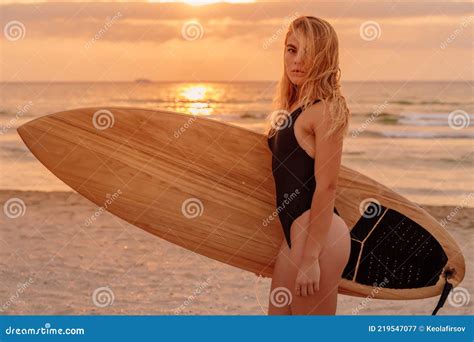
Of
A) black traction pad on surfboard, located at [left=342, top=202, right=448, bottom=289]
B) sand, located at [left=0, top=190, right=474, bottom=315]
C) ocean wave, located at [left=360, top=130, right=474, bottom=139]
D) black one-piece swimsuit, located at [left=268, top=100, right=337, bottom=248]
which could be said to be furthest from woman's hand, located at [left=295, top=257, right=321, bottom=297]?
ocean wave, located at [left=360, top=130, right=474, bottom=139]

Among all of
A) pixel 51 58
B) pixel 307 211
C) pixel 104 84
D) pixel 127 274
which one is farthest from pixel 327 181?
pixel 104 84

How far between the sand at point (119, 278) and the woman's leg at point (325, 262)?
2.00 metres

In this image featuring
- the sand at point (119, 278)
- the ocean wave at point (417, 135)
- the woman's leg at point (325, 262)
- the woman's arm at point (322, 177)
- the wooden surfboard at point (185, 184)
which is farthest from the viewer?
the ocean wave at point (417, 135)

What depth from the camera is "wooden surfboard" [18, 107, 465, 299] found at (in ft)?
10.9

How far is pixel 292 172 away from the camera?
2.64 meters

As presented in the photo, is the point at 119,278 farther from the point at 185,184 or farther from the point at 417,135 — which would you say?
the point at 417,135

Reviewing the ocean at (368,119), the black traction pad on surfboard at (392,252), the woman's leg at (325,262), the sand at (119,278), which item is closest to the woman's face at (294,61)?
the woman's leg at (325,262)

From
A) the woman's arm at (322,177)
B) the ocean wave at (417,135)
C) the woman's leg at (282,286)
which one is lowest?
the woman's leg at (282,286)

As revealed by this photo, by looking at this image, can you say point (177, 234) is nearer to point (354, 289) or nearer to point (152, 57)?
point (354, 289)

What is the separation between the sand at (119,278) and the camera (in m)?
4.75

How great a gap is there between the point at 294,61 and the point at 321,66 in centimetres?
10

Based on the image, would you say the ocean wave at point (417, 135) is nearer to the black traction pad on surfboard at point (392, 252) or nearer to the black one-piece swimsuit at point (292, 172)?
the black traction pad on surfboard at point (392, 252)

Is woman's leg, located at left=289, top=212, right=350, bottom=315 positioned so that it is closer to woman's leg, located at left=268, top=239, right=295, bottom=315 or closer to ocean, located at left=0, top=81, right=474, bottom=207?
woman's leg, located at left=268, top=239, right=295, bottom=315

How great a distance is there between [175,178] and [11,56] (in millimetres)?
8524
